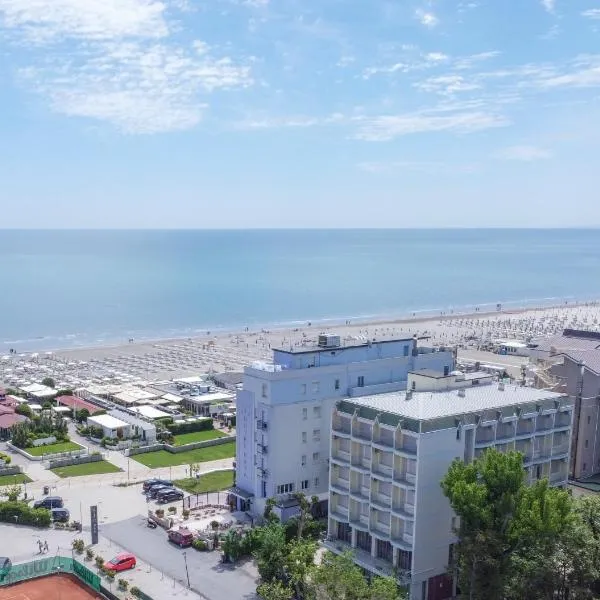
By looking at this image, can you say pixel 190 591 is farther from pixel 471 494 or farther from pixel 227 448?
pixel 227 448

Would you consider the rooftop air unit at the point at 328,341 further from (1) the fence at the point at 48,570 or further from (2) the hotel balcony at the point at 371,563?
(1) the fence at the point at 48,570

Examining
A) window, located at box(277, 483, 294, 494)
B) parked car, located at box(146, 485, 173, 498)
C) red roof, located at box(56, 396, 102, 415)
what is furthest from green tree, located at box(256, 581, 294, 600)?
red roof, located at box(56, 396, 102, 415)

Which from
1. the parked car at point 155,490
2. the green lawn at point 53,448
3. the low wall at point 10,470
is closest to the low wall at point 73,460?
the low wall at point 10,470

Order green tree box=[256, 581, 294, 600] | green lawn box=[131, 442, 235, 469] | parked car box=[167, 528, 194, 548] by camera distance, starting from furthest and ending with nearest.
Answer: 1. green lawn box=[131, 442, 235, 469]
2. parked car box=[167, 528, 194, 548]
3. green tree box=[256, 581, 294, 600]

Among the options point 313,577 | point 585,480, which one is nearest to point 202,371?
point 585,480

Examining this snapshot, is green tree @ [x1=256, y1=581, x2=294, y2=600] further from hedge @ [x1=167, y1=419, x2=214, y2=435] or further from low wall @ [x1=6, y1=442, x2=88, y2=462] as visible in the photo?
hedge @ [x1=167, y1=419, x2=214, y2=435]

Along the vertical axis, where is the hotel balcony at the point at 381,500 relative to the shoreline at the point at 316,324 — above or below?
above
